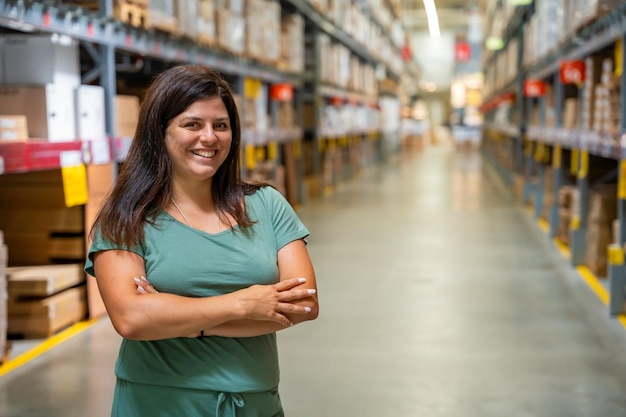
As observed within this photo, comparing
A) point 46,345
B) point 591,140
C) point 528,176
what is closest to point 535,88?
point 528,176

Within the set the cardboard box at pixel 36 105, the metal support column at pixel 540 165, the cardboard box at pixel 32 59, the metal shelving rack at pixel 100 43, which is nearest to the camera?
the metal shelving rack at pixel 100 43

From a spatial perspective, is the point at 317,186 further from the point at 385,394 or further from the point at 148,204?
the point at 148,204

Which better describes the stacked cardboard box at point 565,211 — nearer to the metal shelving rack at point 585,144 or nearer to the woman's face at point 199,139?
the metal shelving rack at point 585,144

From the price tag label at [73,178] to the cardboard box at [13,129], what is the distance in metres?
0.34

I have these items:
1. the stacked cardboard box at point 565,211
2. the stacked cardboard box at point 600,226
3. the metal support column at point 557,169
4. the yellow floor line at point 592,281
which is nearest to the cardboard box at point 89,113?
the yellow floor line at point 592,281

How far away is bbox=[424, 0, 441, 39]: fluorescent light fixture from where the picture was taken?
28.5m

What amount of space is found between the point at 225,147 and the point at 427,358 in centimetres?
265

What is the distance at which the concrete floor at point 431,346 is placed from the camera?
3.61 metres

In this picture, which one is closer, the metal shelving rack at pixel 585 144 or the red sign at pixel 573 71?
the metal shelving rack at pixel 585 144

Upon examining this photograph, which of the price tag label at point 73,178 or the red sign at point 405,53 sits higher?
the red sign at point 405,53

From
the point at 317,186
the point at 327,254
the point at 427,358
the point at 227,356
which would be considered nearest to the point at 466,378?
the point at 427,358

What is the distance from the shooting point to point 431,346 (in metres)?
4.55

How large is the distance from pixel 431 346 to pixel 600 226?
92.5 inches

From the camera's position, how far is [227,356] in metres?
1.92
